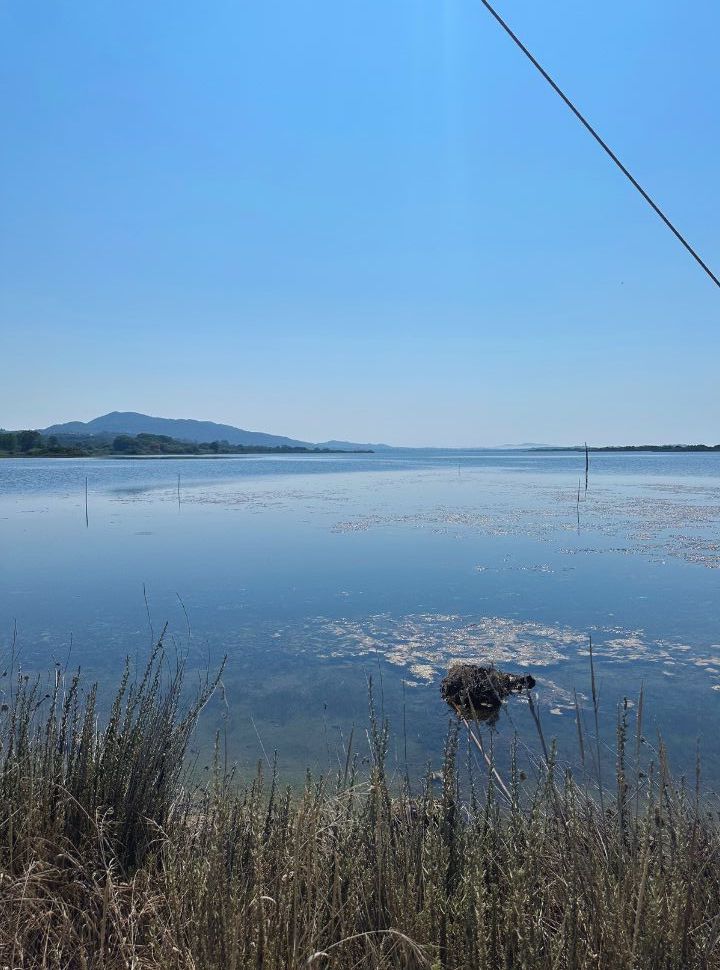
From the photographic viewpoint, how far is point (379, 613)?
10.2 m

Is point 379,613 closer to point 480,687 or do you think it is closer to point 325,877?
point 480,687

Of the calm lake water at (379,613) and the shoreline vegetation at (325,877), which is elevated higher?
the shoreline vegetation at (325,877)

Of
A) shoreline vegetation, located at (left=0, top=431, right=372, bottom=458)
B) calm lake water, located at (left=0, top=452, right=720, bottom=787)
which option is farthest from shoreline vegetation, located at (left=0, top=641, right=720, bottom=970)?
shoreline vegetation, located at (left=0, top=431, right=372, bottom=458)

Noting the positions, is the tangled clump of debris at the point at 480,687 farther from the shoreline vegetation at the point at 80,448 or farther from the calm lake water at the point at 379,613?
the shoreline vegetation at the point at 80,448

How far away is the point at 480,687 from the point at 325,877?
4.02 metres

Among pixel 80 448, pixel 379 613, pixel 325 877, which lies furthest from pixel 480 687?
pixel 80 448

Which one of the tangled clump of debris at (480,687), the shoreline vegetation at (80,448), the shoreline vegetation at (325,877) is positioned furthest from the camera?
the shoreline vegetation at (80,448)

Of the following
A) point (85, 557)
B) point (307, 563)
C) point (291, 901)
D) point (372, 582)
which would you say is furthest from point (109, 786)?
point (85, 557)

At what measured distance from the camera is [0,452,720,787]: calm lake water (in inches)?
251

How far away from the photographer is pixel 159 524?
20906mm

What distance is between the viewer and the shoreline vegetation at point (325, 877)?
7.36 ft

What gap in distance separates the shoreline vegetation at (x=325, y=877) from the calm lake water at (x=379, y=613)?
0.83m

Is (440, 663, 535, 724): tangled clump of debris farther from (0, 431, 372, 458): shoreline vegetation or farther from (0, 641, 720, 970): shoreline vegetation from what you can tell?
(0, 431, 372, 458): shoreline vegetation

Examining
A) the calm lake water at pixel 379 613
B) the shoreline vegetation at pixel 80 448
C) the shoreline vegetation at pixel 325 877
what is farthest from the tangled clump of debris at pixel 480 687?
the shoreline vegetation at pixel 80 448
